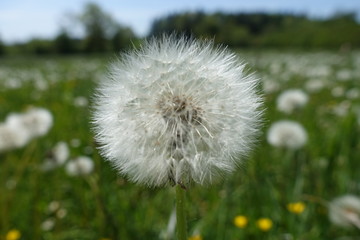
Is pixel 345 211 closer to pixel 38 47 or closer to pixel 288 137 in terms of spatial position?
pixel 288 137

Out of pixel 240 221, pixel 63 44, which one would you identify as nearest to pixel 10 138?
pixel 240 221


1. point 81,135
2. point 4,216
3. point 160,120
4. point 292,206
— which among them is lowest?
point 81,135

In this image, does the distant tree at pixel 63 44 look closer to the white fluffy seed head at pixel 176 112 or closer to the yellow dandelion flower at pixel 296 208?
the yellow dandelion flower at pixel 296 208

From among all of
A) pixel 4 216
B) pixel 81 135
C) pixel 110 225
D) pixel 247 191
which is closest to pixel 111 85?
pixel 110 225

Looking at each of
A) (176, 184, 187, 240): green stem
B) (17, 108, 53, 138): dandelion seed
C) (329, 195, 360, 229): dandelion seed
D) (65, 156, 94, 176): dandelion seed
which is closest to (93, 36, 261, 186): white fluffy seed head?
(176, 184, 187, 240): green stem

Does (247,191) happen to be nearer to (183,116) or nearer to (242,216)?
(242,216)

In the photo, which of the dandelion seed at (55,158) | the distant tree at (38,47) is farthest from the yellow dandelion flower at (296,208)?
the distant tree at (38,47)
